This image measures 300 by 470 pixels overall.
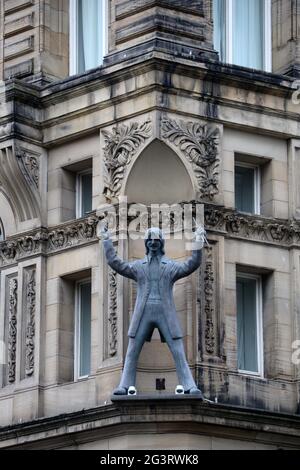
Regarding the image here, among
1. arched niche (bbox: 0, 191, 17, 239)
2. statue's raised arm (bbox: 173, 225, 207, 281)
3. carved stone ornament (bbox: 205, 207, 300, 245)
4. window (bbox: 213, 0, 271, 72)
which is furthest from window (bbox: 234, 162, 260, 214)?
arched niche (bbox: 0, 191, 17, 239)

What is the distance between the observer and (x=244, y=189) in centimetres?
4356

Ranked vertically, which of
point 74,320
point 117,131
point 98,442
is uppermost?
point 117,131

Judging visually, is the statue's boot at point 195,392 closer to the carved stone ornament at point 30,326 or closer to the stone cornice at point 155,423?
the stone cornice at point 155,423

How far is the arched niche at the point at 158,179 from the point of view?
137 ft

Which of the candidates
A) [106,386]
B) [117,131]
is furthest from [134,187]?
[106,386]

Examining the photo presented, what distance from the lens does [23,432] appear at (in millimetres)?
42219

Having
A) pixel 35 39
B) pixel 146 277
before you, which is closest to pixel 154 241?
pixel 146 277

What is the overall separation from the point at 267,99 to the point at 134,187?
3.27m

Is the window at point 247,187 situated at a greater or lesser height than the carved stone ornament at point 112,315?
greater

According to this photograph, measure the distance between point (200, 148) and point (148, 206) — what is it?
4.80 feet

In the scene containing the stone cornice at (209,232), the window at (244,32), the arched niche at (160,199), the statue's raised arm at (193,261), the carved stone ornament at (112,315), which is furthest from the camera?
the window at (244,32)

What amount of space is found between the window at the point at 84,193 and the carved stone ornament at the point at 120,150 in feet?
3.99

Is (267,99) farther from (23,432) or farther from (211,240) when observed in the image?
(23,432)

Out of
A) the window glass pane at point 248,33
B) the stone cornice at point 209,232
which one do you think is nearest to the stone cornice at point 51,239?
the stone cornice at point 209,232
